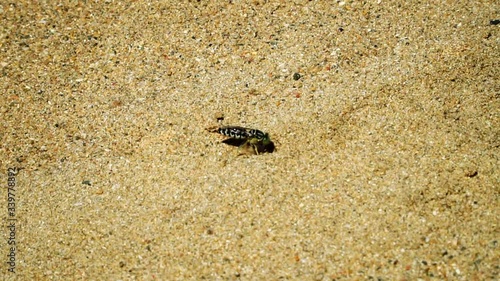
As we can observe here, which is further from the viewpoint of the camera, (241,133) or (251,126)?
(251,126)

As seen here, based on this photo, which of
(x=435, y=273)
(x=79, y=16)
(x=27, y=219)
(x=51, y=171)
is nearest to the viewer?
(x=435, y=273)

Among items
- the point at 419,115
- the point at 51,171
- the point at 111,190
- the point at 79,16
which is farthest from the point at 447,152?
the point at 79,16

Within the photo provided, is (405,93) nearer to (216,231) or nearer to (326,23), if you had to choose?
(326,23)

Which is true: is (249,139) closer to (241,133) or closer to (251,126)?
(241,133)

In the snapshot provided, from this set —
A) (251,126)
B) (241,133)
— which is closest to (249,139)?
(241,133)

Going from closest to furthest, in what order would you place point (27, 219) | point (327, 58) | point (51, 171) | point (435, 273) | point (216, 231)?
point (435, 273)
point (216, 231)
point (27, 219)
point (51, 171)
point (327, 58)

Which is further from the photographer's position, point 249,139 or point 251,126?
point 251,126
